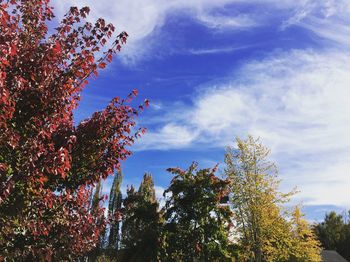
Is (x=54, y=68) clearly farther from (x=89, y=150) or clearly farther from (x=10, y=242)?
(x=10, y=242)

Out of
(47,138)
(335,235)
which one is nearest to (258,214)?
(47,138)

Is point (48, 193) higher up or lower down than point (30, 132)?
lower down

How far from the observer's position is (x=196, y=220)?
1961cm

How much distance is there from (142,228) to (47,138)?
669 inches

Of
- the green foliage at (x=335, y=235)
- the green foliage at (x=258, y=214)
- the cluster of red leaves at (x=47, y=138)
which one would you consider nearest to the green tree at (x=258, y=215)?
the green foliage at (x=258, y=214)

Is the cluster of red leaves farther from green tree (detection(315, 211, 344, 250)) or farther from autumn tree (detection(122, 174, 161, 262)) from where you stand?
green tree (detection(315, 211, 344, 250))

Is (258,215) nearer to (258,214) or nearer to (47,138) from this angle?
(258,214)

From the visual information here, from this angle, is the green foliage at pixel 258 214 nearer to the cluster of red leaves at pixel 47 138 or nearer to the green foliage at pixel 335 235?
the cluster of red leaves at pixel 47 138

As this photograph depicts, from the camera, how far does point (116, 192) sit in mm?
54594

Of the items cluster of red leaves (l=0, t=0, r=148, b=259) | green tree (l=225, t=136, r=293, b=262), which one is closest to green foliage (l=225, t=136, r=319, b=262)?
green tree (l=225, t=136, r=293, b=262)

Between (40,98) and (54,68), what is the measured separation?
0.53 m

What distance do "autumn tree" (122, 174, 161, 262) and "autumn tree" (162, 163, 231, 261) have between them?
62 centimetres

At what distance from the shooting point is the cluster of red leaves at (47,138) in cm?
420

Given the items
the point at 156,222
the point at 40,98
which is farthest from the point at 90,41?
the point at 156,222
